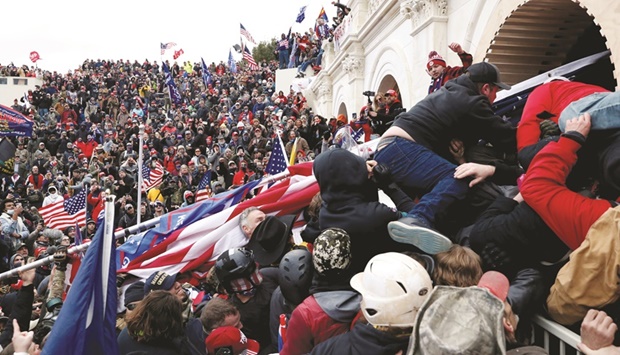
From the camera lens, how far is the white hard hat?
94.4 inches

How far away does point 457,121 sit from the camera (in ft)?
12.2

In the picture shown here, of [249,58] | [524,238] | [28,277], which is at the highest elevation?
[249,58]

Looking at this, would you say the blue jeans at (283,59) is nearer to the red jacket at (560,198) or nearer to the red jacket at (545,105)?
the red jacket at (545,105)

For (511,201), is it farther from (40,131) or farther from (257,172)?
(40,131)

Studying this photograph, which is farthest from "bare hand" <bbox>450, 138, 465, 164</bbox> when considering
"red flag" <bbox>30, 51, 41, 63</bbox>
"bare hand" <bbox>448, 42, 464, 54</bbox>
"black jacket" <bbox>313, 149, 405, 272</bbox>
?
"red flag" <bbox>30, 51, 41, 63</bbox>

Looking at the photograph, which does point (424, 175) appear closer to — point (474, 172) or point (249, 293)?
point (474, 172)

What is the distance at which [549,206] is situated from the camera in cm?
276

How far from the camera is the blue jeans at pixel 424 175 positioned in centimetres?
338

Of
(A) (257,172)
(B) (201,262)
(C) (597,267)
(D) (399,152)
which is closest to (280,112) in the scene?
(A) (257,172)

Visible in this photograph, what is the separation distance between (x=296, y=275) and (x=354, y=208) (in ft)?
1.75

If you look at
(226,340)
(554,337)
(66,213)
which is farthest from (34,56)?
(554,337)

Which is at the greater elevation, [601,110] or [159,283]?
[601,110]

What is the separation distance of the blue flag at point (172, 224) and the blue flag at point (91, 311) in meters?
2.12

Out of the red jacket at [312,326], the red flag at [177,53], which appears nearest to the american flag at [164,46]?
the red flag at [177,53]
